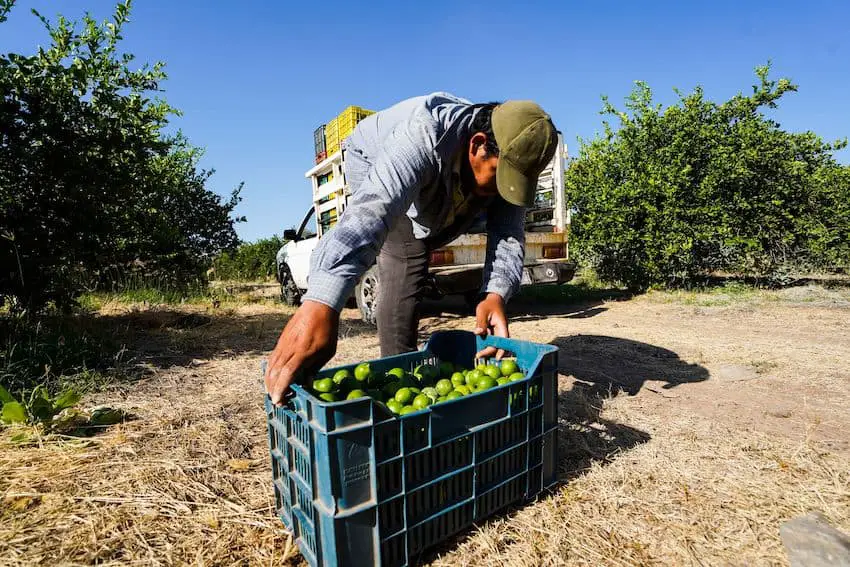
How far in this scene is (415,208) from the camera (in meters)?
2.66

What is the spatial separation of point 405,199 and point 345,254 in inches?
16.6

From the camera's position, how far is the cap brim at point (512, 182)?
219 centimetres

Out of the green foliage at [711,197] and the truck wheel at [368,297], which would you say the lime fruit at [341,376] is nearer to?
the truck wheel at [368,297]

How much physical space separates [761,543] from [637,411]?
1.38 meters

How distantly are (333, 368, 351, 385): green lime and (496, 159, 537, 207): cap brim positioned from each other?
44.1 inches

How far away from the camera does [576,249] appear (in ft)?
33.7

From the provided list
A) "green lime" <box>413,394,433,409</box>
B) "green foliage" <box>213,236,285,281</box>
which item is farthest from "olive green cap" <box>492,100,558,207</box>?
"green foliage" <box>213,236,285,281</box>

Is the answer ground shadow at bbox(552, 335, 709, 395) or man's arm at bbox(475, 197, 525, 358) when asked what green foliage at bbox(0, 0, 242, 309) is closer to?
man's arm at bbox(475, 197, 525, 358)

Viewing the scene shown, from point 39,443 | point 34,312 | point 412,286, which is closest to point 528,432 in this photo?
point 412,286

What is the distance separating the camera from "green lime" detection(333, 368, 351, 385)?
1904 mm

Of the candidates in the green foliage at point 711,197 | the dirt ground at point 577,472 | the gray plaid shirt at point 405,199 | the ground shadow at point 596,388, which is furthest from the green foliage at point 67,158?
the green foliage at point 711,197

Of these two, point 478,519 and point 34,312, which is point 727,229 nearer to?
point 478,519

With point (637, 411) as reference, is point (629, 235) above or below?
above

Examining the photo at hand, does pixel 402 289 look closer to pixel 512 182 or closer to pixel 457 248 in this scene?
pixel 512 182
